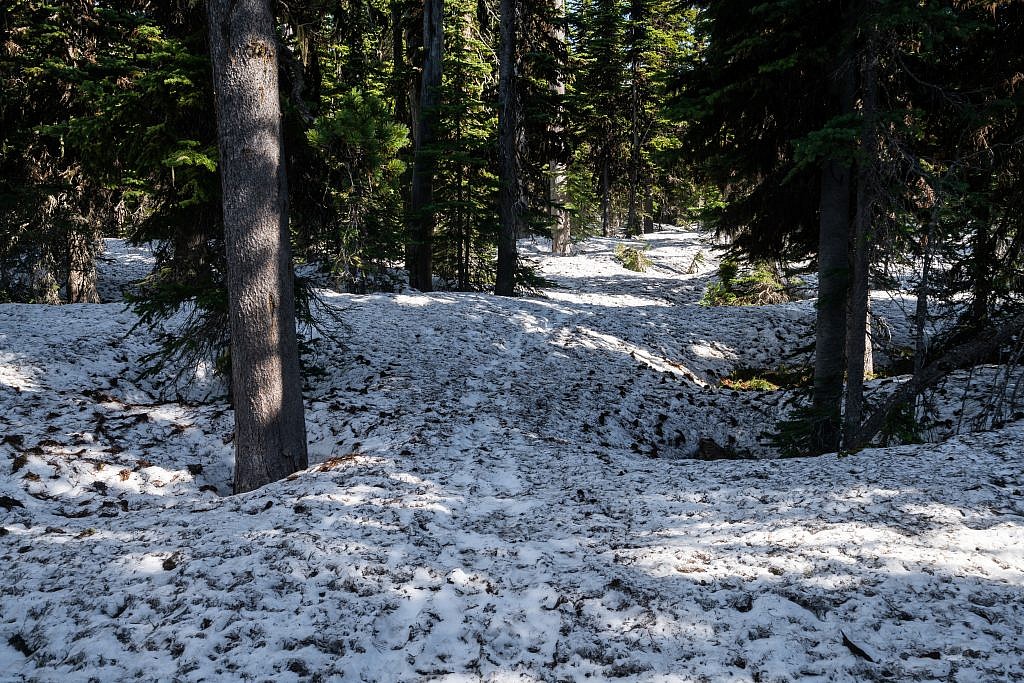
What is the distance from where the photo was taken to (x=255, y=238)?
17.9ft

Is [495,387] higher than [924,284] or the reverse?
the reverse

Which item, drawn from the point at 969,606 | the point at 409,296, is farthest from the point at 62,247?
the point at 969,606

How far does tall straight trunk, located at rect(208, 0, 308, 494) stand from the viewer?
5285 millimetres

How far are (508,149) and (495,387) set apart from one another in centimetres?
712

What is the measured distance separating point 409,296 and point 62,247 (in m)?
6.75

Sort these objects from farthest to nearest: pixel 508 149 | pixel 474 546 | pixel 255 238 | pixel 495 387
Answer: pixel 508 149 → pixel 495 387 → pixel 255 238 → pixel 474 546

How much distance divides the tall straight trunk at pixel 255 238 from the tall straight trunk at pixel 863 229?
5930mm

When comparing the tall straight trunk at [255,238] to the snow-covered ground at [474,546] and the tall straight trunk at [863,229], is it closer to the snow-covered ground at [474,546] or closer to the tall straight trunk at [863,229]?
the snow-covered ground at [474,546]

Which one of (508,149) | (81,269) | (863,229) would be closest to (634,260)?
(508,149)

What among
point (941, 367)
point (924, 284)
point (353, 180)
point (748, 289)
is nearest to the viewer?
point (924, 284)

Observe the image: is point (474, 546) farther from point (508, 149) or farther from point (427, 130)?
Answer: point (427, 130)

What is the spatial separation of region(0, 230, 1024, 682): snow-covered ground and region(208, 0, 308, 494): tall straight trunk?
58 cm

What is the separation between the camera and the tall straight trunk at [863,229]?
6.21m

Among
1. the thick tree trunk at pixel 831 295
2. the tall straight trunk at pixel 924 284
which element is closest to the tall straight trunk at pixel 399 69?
the thick tree trunk at pixel 831 295
